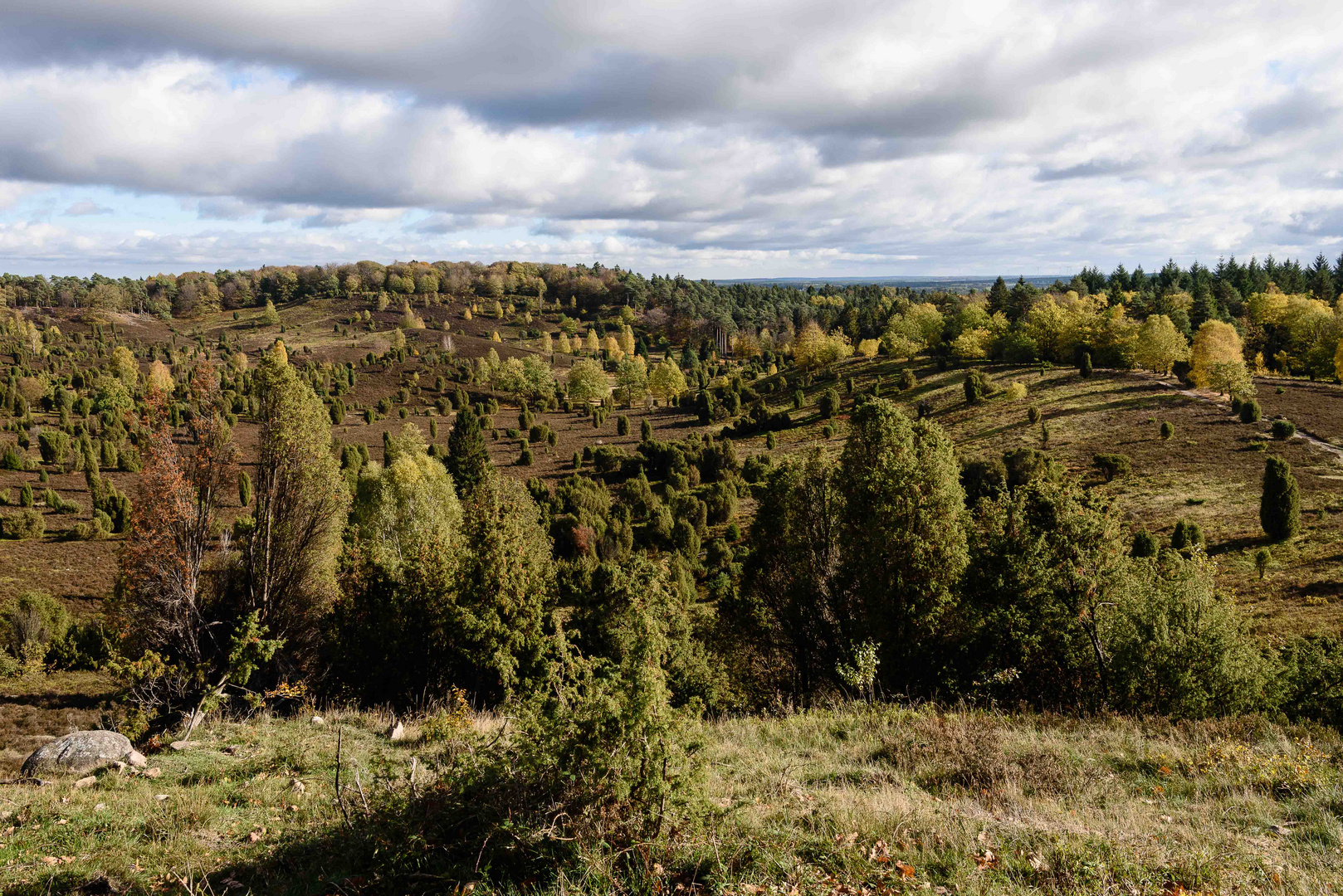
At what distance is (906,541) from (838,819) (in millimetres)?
9678

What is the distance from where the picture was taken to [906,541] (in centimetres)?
1488

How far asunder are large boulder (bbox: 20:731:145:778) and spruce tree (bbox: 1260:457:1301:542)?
37636 mm

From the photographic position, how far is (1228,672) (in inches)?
521

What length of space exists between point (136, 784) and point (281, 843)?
3.56m

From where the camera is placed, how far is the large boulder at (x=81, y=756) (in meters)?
8.89

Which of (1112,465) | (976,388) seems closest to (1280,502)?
(1112,465)

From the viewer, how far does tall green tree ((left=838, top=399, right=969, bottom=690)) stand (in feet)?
48.9

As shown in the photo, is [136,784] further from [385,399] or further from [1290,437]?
[385,399]

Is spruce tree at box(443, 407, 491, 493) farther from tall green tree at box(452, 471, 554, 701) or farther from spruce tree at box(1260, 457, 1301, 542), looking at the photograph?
spruce tree at box(1260, 457, 1301, 542)

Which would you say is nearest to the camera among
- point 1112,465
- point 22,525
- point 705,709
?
point 705,709

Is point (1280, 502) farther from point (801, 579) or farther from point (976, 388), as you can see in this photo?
point (976, 388)

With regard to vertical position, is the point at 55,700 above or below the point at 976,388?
below

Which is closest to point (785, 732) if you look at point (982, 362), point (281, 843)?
point (281, 843)

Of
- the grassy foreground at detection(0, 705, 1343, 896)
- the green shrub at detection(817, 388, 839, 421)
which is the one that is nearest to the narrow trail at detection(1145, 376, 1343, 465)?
the green shrub at detection(817, 388, 839, 421)
